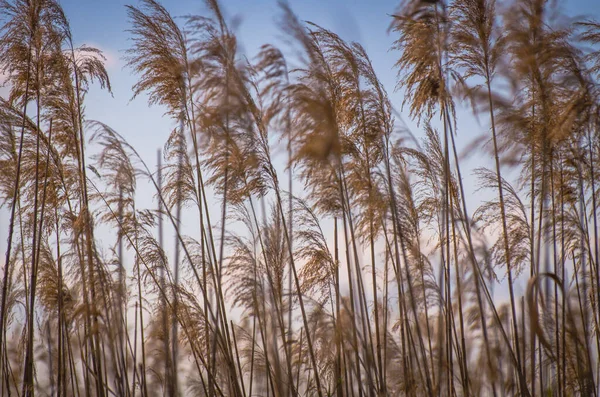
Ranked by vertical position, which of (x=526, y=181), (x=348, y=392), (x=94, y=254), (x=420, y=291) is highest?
(x=526, y=181)

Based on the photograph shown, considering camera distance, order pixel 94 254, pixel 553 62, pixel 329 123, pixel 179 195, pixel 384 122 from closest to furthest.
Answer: pixel 329 123 → pixel 553 62 → pixel 94 254 → pixel 384 122 → pixel 179 195

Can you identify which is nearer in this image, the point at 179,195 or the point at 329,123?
the point at 329,123

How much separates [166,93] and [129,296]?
2.05 meters

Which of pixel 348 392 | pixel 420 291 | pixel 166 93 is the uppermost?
pixel 166 93

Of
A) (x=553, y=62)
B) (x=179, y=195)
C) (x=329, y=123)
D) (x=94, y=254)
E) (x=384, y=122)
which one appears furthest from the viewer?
(x=179, y=195)

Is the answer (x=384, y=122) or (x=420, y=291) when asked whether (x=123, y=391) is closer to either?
(x=420, y=291)

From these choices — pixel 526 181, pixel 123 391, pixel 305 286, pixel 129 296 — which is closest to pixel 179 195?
pixel 129 296

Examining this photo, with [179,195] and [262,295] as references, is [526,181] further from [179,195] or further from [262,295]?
[179,195]

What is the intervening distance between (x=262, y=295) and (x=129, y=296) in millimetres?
1528

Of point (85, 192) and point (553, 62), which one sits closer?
point (553, 62)

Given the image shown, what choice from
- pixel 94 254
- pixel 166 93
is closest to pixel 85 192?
pixel 94 254

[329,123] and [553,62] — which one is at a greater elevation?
[553,62]

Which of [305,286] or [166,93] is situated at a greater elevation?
[166,93]

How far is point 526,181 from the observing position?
4.95 m
